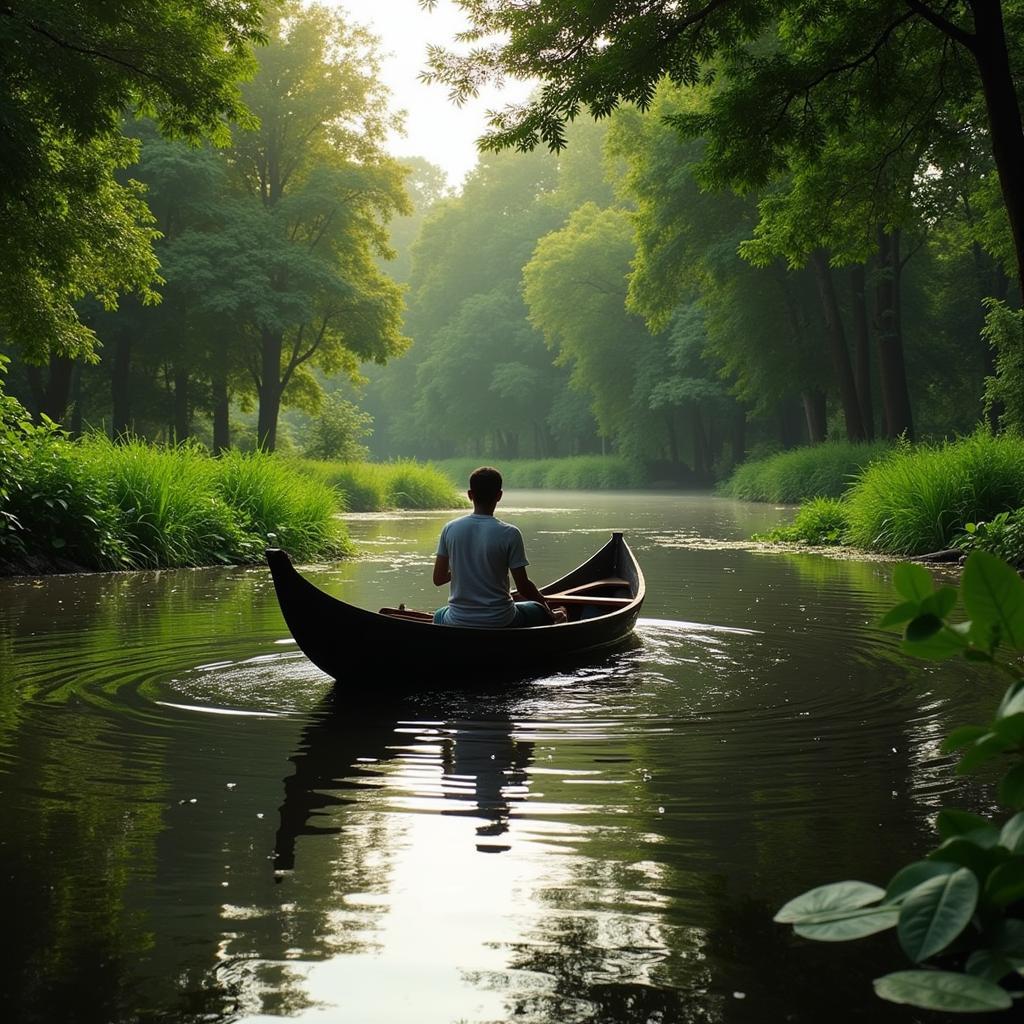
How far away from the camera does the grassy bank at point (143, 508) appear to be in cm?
1500

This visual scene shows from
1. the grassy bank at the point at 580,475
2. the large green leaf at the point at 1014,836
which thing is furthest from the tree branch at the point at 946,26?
the grassy bank at the point at 580,475

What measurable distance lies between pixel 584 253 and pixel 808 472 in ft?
81.5

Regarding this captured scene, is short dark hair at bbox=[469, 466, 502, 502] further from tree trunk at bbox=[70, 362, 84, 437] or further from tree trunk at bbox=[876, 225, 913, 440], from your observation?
tree trunk at bbox=[70, 362, 84, 437]

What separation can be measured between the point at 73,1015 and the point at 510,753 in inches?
125

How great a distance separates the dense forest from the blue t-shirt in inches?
223

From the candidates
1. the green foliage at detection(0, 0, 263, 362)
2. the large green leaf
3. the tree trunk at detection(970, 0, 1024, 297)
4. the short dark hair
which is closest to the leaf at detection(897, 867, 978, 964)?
the large green leaf

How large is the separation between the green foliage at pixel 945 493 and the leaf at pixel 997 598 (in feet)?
48.7

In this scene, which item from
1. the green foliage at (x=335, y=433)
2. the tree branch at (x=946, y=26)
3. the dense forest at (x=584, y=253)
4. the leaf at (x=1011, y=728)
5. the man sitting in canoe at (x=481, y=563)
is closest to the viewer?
the leaf at (x=1011, y=728)

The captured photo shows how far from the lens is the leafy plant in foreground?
2.09 metres

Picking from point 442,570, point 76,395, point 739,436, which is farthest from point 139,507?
point 739,436

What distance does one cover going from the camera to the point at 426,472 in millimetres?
38281

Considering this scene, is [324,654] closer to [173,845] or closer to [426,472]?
[173,845]

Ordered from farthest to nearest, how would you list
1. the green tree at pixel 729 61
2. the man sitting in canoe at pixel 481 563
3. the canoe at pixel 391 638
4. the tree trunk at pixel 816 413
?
1. the tree trunk at pixel 816 413
2. the green tree at pixel 729 61
3. the man sitting in canoe at pixel 481 563
4. the canoe at pixel 391 638

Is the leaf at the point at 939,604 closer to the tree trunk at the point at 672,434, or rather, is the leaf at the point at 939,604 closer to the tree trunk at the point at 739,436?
the tree trunk at the point at 739,436
